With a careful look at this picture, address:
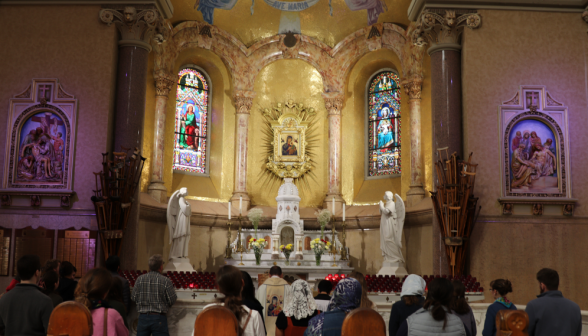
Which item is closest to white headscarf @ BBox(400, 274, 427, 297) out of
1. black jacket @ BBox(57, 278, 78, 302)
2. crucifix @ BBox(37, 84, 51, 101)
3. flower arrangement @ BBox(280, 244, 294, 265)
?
black jacket @ BBox(57, 278, 78, 302)

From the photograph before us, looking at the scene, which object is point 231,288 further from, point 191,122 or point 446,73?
point 191,122

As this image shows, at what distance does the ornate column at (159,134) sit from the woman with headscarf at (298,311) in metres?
11.2

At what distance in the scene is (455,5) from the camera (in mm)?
12719

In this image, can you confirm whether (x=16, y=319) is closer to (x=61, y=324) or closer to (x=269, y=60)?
(x=61, y=324)

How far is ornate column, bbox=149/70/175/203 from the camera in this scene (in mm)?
15539

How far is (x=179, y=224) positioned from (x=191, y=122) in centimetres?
486

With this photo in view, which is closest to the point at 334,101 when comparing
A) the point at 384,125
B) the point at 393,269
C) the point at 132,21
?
the point at 384,125

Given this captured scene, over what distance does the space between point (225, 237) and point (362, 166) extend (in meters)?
4.69

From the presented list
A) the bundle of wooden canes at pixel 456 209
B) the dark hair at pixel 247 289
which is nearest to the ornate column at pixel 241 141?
the bundle of wooden canes at pixel 456 209

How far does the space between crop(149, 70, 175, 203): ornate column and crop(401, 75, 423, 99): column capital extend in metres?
6.51

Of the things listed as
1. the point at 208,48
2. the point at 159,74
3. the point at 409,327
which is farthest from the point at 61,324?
the point at 208,48

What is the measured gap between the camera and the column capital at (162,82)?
15.8 meters

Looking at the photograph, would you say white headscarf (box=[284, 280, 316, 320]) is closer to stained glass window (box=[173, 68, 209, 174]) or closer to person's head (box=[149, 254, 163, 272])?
person's head (box=[149, 254, 163, 272])

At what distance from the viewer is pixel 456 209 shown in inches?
444
